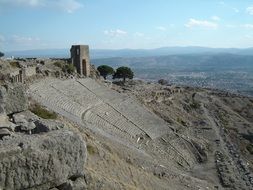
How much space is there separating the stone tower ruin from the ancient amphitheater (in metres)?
9.12

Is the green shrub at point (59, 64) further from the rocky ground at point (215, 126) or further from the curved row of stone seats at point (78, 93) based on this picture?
the curved row of stone seats at point (78, 93)

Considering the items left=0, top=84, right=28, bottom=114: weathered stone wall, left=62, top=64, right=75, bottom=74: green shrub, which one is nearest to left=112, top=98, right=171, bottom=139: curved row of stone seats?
left=62, top=64, right=75, bottom=74: green shrub

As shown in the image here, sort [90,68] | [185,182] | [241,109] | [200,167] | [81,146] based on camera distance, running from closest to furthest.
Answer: [81,146] → [185,182] → [200,167] → [90,68] → [241,109]

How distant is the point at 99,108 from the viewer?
44.1 m

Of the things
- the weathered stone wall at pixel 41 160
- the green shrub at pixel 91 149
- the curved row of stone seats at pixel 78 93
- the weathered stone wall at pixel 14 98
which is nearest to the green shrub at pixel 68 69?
the curved row of stone seats at pixel 78 93

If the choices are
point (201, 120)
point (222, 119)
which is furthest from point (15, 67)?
point (222, 119)

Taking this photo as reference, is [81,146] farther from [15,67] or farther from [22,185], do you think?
[15,67]

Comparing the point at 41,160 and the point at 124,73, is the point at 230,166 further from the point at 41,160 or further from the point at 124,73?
the point at 124,73

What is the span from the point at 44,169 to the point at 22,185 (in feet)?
1.58

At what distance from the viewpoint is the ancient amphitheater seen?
1517 inches

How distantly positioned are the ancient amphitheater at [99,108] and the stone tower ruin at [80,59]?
912 cm

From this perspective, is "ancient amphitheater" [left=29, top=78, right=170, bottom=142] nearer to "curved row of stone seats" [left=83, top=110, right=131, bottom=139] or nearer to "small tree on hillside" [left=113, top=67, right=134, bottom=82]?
"curved row of stone seats" [left=83, top=110, right=131, bottom=139]

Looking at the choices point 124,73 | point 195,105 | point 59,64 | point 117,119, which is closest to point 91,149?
point 117,119

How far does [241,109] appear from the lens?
72.8 metres
